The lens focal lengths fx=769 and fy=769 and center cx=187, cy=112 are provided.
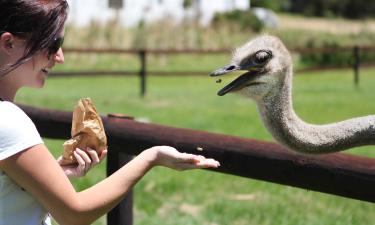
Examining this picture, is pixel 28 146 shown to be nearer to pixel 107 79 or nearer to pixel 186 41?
pixel 107 79

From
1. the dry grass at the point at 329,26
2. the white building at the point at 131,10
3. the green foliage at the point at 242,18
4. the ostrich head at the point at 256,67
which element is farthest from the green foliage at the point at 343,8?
the ostrich head at the point at 256,67

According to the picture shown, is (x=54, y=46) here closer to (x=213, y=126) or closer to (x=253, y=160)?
(x=253, y=160)

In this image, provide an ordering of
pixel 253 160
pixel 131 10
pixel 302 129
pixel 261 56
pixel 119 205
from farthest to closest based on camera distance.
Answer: pixel 131 10
pixel 119 205
pixel 253 160
pixel 302 129
pixel 261 56

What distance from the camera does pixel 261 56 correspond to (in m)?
2.15

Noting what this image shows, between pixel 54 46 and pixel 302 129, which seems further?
pixel 302 129

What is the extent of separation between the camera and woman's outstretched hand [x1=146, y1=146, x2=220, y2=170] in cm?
201

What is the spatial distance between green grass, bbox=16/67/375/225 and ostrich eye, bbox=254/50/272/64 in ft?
8.41

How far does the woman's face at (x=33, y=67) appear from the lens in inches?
77.4

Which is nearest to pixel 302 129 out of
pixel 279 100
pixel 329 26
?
pixel 279 100

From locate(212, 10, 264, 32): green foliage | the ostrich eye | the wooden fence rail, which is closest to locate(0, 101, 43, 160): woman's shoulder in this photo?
the ostrich eye

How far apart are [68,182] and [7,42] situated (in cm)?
39

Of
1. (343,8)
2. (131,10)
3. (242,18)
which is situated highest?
(131,10)

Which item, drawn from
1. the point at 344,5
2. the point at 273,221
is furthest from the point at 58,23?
the point at 344,5

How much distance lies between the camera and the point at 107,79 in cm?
1802
